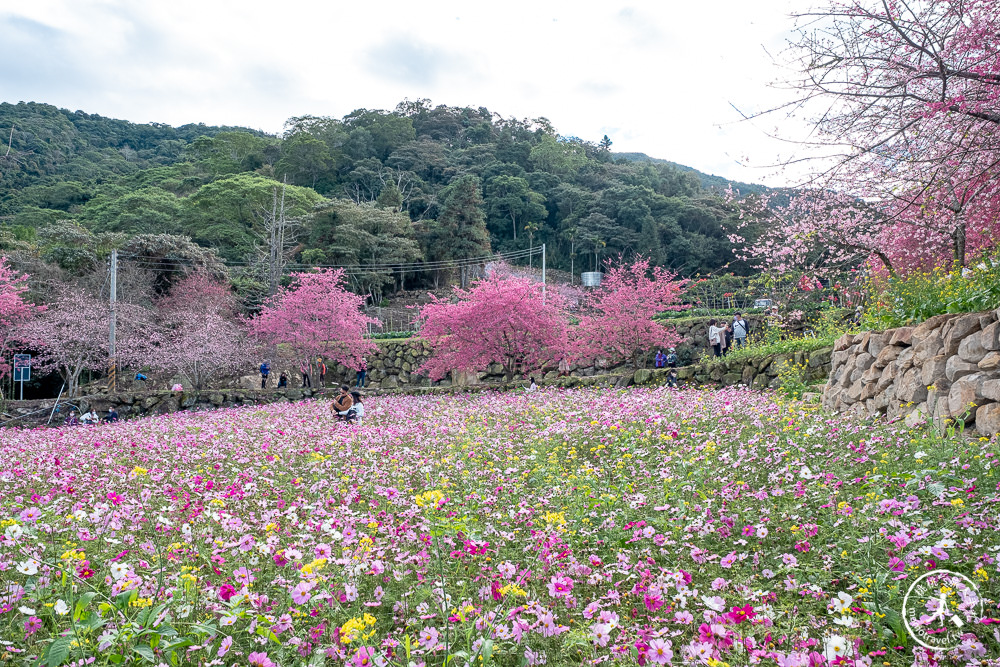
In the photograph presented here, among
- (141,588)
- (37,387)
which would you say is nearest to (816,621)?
(141,588)

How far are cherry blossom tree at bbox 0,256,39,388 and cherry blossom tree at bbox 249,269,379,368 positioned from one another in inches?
299

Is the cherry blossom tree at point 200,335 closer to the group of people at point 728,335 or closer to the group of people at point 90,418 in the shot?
the group of people at point 90,418

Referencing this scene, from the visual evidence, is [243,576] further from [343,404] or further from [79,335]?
[79,335]

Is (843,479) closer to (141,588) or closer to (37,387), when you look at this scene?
(141,588)

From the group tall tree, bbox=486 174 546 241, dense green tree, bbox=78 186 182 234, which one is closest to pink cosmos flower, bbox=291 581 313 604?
dense green tree, bbox=78 186 182 234

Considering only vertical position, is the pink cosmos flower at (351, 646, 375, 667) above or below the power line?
below

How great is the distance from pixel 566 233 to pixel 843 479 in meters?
45.5

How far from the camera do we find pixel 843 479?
12.7 feet

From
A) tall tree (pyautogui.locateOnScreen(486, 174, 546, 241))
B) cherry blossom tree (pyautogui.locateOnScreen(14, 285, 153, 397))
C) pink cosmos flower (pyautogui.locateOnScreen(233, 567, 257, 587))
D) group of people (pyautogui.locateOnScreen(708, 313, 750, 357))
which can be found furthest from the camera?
tall tree (pyautogui.locateOnScreen(486, 174, 546, 241))

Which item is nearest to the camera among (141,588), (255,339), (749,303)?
(141,588)

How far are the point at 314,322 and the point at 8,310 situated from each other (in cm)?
1047

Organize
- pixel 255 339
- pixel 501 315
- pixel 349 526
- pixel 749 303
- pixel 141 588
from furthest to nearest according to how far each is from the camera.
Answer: pixel 749 303 → pixel 255 339 → pixel 501 315 → pixel 349 526 → pixel 141 588

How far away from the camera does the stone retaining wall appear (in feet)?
16.4

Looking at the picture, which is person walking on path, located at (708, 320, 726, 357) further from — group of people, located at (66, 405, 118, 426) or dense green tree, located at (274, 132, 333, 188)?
dense green tree, located at (274, 132, 333, 188)
